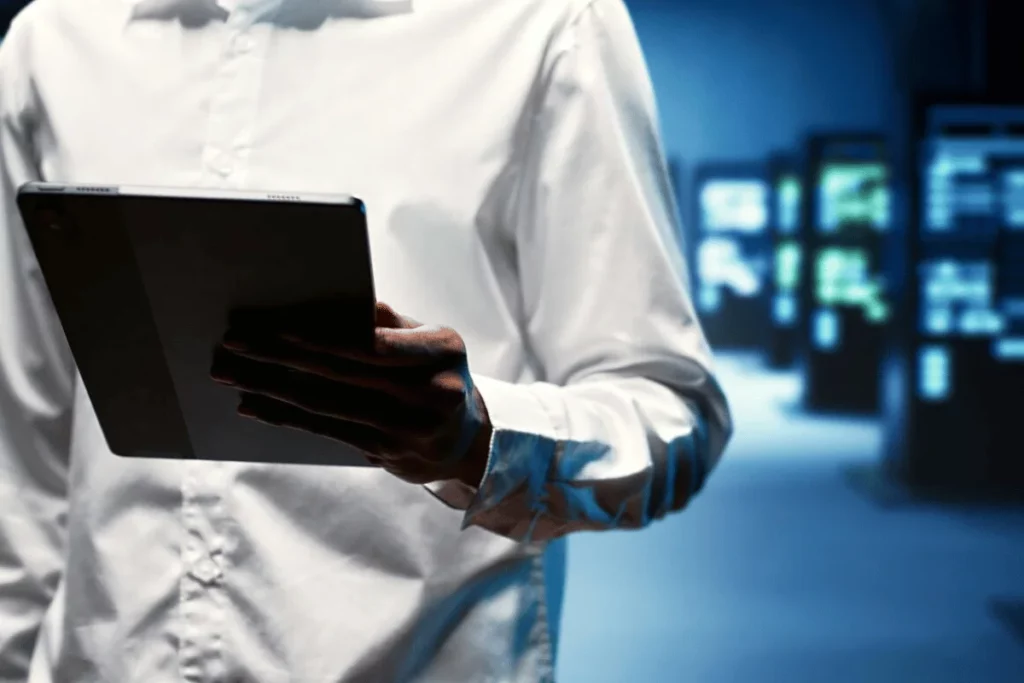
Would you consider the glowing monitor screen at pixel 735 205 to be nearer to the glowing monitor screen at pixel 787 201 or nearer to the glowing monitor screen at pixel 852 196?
the glowing monitor screen at pixel 787 201

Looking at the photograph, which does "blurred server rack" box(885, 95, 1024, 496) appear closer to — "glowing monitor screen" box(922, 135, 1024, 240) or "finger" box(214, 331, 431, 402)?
"glowing monitor screen" box(922, 135, 1024, 240)

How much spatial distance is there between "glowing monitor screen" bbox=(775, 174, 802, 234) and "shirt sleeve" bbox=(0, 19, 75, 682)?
1047 cm

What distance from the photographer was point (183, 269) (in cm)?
74

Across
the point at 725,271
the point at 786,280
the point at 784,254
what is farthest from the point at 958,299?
the point at 725,271

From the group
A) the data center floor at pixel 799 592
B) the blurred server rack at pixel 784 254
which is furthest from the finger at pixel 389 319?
the blurred server rack at pixel 784 254

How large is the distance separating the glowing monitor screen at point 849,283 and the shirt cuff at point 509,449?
28.1 feet

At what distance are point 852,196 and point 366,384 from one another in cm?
878

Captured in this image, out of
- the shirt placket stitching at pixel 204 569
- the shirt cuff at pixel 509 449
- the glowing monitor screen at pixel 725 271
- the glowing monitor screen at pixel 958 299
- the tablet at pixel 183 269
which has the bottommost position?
the glowing monitor screen at pixel 725 271

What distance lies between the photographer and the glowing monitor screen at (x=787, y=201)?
11312mm

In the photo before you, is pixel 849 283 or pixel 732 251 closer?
pixel 849 283

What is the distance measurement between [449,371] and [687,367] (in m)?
0.32

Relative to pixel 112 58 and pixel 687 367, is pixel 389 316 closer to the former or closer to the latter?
pixel 687 367

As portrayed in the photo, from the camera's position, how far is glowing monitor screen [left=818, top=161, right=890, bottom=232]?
Result: 9.01m

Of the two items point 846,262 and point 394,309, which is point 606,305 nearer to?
point 394,309
